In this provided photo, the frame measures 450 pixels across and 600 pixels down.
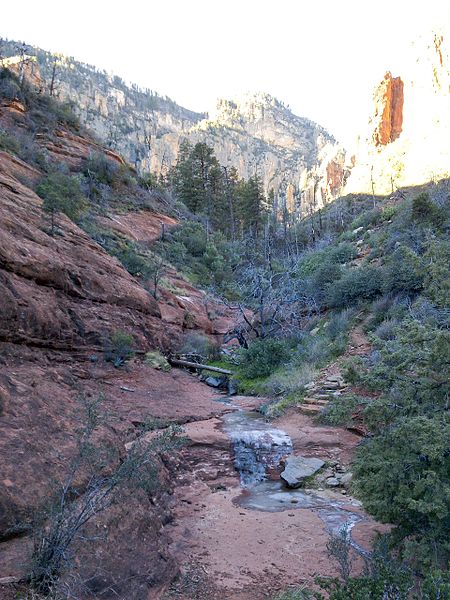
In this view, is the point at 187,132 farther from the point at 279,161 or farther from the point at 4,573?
the point at 4,573

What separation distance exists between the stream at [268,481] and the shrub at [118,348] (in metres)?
3.64

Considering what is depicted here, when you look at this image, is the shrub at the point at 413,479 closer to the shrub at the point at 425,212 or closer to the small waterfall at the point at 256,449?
the small waterfall at the point at 256,449

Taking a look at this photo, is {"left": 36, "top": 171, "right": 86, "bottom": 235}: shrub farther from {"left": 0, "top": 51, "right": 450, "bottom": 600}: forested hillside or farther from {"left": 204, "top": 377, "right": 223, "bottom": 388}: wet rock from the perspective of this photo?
{"left": 204, "top": 377, "right": 223, "bottom": 388}: wet rock

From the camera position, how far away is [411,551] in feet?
14.6

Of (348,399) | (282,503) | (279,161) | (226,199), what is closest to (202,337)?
(282,503)

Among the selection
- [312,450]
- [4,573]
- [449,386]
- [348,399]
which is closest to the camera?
[4,573]

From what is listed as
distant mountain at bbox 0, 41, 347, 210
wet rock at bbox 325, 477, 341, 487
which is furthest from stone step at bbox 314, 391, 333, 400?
distant mountain at bbox 0, 41, 347, 210

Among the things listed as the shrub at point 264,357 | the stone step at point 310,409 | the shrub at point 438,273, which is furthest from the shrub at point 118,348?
the shrub at point 438,273

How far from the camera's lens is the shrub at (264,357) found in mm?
16531

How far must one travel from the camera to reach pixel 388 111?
54.9 m

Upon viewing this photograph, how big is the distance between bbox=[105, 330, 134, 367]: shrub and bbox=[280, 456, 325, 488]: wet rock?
Result: 6.31 metres

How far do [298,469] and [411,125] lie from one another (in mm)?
51617

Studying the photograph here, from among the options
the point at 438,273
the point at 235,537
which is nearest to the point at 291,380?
the point at 235,537

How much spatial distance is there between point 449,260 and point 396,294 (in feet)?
31.1
